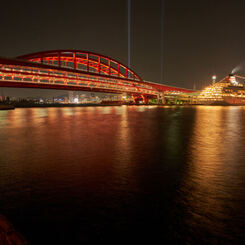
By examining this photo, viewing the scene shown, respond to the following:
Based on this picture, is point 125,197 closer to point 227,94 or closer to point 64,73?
point 64,73

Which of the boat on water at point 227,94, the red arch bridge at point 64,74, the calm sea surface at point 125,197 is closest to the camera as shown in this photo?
the calm sea surface at point 125,197

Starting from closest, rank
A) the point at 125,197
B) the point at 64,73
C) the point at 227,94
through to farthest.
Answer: the point at 125,197 < the point at 64,73 < the point at 227,94

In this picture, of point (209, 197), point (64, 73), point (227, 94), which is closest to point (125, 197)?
point (209, 197)

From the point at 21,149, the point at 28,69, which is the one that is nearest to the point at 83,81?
the point at 28,69

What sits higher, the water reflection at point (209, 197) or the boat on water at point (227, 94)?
the boat on water at point (227, 94)

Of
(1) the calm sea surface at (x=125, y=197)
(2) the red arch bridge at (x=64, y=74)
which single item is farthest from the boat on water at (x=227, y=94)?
(1) the calm sea surface at (x=125, y=197)

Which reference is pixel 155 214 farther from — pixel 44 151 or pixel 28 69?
pixel 28 69

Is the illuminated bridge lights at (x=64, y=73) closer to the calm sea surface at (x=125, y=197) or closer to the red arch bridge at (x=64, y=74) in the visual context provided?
the red arch bridge at (x=64, y=74)

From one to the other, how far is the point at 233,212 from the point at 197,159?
10.4ft

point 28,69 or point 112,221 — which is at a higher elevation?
point 28,69

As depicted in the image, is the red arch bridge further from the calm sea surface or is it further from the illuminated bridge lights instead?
the calm sea surface

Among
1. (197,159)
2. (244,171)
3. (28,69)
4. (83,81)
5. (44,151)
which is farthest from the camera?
(83,81)

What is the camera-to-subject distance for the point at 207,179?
14.5 feet

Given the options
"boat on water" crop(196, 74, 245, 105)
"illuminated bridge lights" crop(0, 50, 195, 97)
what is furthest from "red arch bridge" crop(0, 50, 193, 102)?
"boat on water" crop(196, 74, 245, 105)
